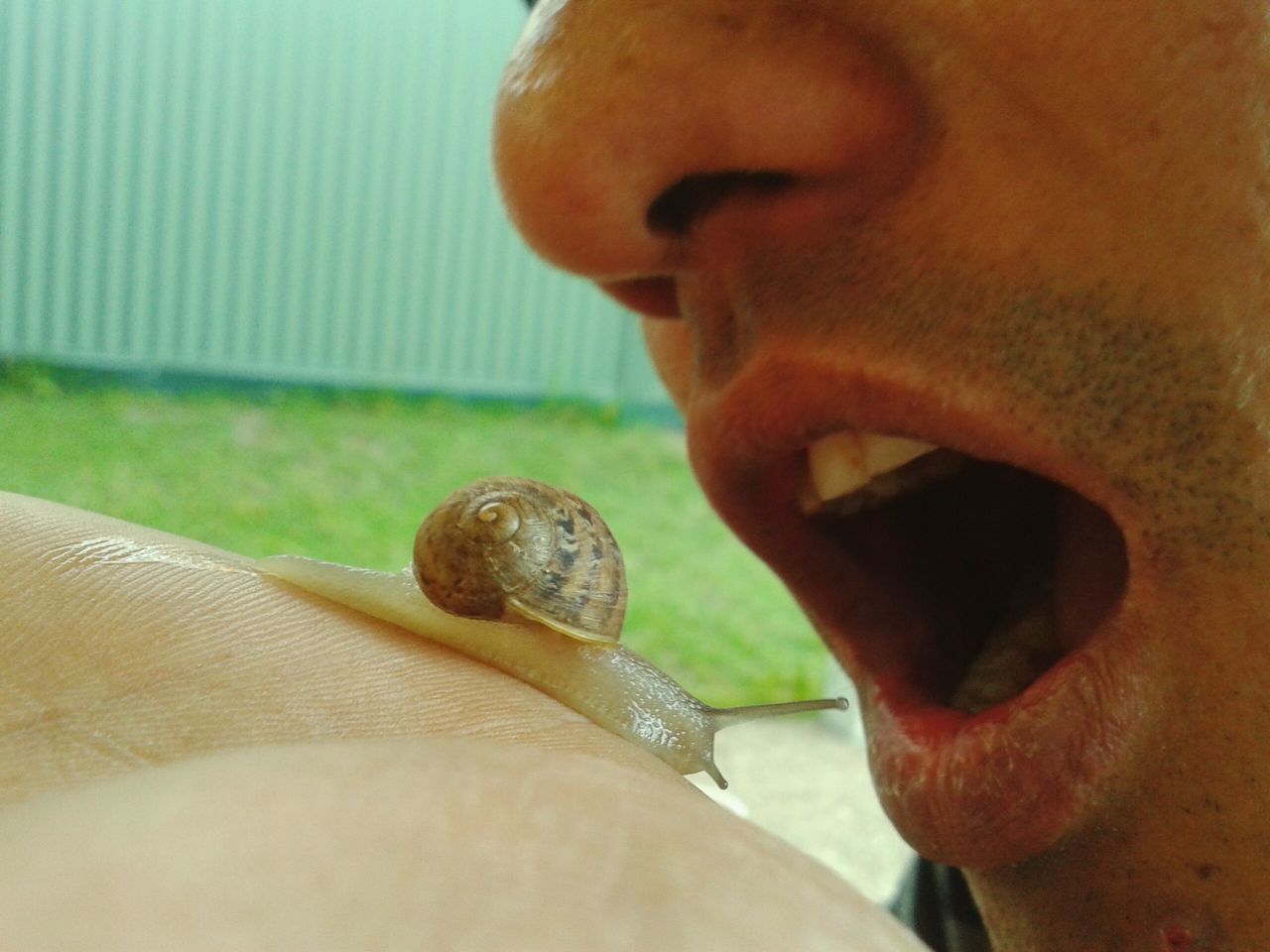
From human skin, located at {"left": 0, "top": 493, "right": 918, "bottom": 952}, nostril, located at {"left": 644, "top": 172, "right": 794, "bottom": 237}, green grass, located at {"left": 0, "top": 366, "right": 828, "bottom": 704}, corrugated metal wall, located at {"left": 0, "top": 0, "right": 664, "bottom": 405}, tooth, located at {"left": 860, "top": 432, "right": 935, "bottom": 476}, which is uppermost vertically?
nostril, located at {"left": 644, "top": 172, "right": 794, "bottom": 237}

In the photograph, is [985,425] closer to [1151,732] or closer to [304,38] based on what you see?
[1151,732]

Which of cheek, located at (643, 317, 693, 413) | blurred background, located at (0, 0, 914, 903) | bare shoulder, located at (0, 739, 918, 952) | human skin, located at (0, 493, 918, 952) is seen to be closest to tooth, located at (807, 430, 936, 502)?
cheek, located at (643, 317, 693, 413)

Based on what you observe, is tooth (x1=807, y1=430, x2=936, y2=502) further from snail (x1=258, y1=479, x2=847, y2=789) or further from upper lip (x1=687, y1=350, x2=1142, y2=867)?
snail (x1=258, y1=479, x2=847, y2=789)

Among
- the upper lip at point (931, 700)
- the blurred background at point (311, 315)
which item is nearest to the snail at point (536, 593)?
the upper lip at point (931, 700)

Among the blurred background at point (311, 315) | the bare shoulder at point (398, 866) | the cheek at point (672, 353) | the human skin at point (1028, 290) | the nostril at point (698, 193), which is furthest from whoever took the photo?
the blurred background at point (311, 315)

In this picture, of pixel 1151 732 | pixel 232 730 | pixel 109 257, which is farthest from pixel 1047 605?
pixel 109 257

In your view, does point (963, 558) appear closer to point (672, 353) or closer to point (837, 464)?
point (837, 464)

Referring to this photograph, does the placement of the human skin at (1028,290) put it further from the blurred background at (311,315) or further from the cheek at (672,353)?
the blurred background at (311,315)

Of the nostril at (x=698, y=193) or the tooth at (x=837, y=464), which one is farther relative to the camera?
the tooth at (x=837, y=464)
